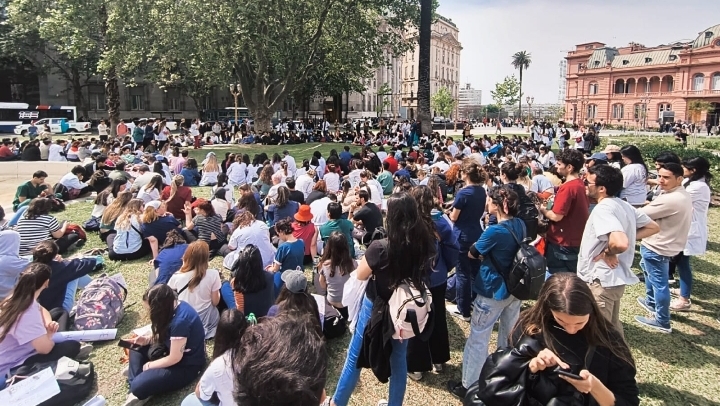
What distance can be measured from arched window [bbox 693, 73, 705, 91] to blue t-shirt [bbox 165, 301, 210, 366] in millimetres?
74496

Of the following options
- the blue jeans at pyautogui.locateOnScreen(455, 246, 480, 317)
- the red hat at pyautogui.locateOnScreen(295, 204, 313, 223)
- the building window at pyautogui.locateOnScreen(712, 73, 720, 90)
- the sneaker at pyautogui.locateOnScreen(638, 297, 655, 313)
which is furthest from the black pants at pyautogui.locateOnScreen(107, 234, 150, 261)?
the building window at pyautogui.locateOnScreen(712, 73, 720, 90)

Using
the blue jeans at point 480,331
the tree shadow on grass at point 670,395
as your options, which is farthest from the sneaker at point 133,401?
the tree shadow on grass at point 670,395

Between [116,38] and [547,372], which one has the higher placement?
[116,38]

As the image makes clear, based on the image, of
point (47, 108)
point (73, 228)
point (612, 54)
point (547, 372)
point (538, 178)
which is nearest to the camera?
point (547, 372)

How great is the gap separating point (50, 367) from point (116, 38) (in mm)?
22052

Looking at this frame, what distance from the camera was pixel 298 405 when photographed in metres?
1.60

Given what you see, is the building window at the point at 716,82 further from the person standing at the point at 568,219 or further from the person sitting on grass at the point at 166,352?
the person sitting on grass at the point at 166,352

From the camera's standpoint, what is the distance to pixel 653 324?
5.12 meters

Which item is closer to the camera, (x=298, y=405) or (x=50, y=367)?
(x=298, y=405)

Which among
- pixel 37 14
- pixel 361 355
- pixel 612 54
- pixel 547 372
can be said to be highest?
pixel 612 54

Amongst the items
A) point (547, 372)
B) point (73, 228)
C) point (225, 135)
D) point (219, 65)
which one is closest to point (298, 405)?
point (547, 372)

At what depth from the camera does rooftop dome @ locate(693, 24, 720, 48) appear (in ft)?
203

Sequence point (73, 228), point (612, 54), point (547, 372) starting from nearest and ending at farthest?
point (547, 372)
point (73, 228)
point (612, 54)

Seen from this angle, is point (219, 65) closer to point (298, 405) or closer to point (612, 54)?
point (298, 405)
